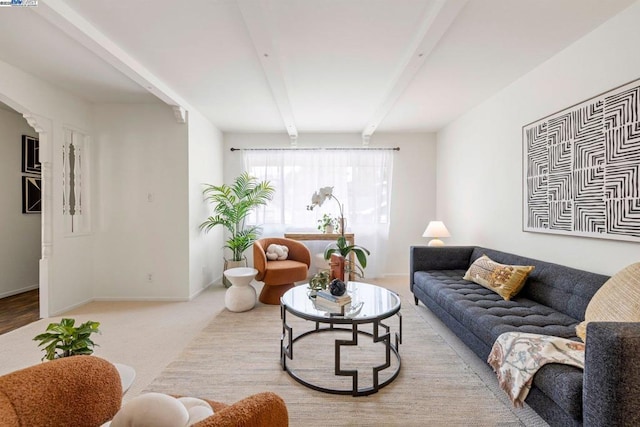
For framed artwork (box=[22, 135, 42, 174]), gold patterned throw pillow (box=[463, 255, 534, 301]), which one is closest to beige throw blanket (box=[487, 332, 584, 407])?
→ gold patterned throw pillow (box=[463, 255, 534, 301])

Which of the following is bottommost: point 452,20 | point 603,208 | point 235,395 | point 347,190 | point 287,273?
point 235,395

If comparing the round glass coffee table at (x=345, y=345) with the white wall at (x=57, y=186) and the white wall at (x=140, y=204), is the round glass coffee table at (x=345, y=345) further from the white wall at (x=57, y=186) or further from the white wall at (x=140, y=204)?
the white wall at (x=57, y=186)

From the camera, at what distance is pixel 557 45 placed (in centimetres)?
247

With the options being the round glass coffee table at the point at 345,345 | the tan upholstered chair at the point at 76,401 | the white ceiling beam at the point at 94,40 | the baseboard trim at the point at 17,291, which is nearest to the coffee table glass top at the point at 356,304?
the round glass coffee table at the point at 345,345

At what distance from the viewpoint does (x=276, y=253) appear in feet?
13.6

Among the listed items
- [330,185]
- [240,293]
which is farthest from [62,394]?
[330,185]

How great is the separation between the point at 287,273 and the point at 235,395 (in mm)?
1859

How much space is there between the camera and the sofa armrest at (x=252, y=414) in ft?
2.30

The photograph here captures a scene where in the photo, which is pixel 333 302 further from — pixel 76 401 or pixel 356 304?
pixel 76 401

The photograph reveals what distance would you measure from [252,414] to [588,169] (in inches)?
111

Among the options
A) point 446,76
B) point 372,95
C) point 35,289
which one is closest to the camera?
point 446,76

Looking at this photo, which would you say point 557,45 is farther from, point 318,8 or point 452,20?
point 318,8

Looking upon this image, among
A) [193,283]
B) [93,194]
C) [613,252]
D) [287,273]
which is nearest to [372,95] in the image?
[287,273]

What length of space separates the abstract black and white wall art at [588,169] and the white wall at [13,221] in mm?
6446
